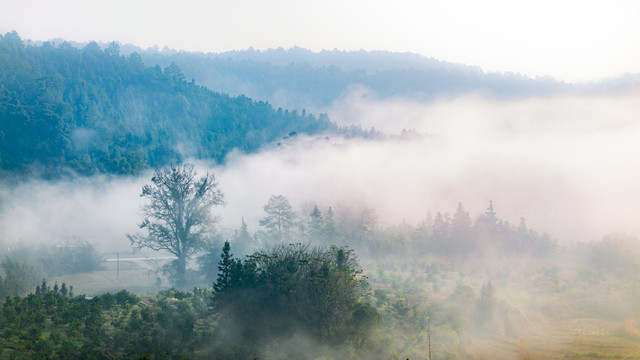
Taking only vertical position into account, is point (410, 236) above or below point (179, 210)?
below

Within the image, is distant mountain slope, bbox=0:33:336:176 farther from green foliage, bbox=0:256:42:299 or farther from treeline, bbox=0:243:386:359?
treeline, bbox=0:243:386:359

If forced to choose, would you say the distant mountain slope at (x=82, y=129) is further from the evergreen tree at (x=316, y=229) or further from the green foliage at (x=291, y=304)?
the green foliage at (x=291, y=304)

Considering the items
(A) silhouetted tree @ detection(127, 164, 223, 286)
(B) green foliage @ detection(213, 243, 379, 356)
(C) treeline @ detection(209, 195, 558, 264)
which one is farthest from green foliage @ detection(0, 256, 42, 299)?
(B) green foliage @ detection(213, 243, 379, 356)

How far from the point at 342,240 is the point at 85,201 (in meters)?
69.8

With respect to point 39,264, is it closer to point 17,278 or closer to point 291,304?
point 17,278

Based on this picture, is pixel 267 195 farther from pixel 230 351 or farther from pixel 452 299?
pixel 230 351

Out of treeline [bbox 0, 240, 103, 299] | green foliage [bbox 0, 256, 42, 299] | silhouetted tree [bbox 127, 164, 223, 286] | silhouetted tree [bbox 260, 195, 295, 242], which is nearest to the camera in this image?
green foliage [bbox 0, 256, 42, 299]

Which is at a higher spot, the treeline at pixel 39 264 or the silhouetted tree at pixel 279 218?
the silhouetted tree at pixel 279 218

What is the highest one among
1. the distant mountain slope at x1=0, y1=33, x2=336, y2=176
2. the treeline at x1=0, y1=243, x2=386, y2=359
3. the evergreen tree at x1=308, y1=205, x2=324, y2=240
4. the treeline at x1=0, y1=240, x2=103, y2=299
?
the distant mountain slope at x1=0, y1=33, x2=336, y2=176

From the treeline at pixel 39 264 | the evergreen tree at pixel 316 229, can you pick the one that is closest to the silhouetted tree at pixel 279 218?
the evergreen tree at pixel 316 229

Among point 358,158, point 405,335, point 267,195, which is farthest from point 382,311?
point 358,158

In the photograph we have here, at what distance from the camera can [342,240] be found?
83875 millimetres

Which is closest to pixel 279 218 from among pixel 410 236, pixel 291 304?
pixel 410 236

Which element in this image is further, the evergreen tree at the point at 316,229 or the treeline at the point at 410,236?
the evergreen tree at the point at 316,229
